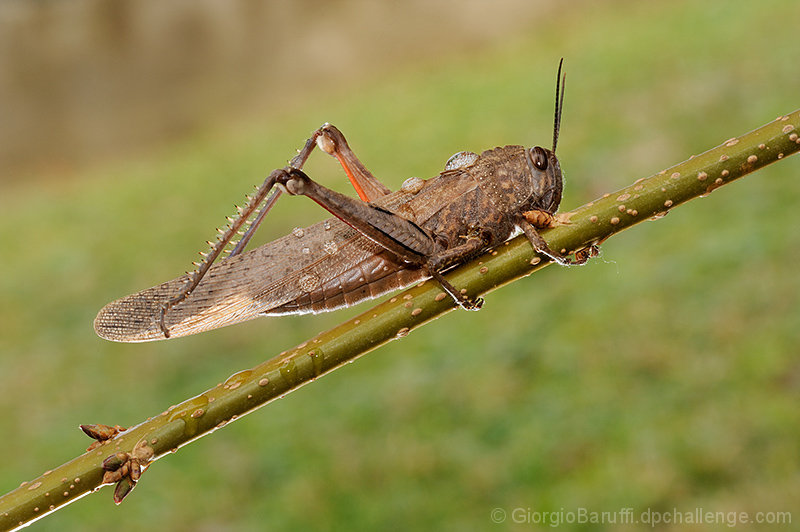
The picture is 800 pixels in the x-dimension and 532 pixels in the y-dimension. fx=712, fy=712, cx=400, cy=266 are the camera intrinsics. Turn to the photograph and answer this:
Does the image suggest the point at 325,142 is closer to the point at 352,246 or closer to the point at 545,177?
the point at 352,246

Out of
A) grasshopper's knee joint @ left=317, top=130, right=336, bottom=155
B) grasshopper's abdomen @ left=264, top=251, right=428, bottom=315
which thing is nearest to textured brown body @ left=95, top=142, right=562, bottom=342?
grasshopper's abdomen @ left=264, top=251, right=428, bottom=315

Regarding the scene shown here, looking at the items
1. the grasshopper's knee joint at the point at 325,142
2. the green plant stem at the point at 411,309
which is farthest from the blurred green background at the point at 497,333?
the green plant stem at the point at 411,309

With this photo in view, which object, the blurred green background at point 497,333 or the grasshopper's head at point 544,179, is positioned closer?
the grasshopper's head at point 544,179

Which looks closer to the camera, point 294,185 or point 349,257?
point 294,185

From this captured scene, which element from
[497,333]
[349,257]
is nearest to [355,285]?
[349,257]

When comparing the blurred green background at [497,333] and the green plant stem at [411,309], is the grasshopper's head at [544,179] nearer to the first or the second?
the green plant stem at [411,309]

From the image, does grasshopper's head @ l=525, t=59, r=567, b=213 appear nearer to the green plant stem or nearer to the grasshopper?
the grasshopper

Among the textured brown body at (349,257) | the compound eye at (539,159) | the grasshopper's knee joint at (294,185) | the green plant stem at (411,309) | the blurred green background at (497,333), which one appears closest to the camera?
the green plant stem at (411,309)

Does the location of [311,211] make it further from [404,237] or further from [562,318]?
[404,237]
